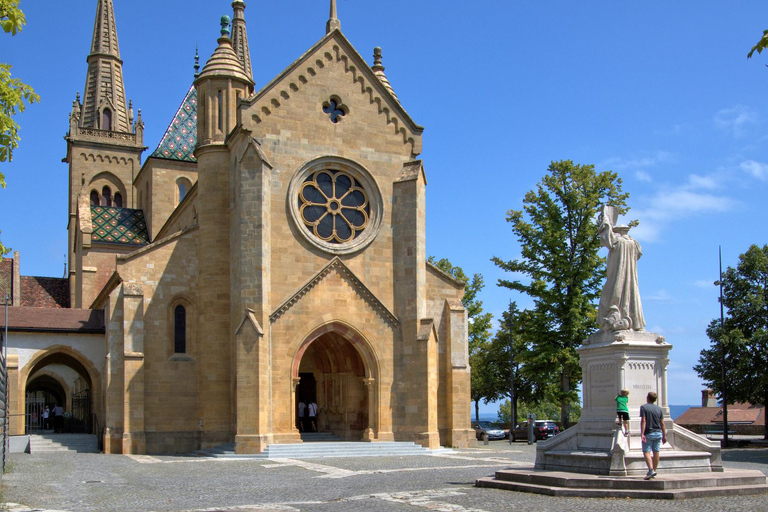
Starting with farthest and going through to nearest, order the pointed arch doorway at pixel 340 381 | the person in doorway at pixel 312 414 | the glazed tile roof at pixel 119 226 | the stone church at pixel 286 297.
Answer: the glazed tile roof at pixel 119 226, the person in doorway at pixel 312 414, the pointed arch doorway at pixel 340 381, the stone church at pixel 286 297

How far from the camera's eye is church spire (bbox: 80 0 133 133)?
190ft

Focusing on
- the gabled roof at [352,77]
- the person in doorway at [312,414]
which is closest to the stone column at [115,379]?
the person in doorway at [312,414]

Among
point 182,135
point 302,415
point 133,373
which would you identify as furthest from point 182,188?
point 133,373

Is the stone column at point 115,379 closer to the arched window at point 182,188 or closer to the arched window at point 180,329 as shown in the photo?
the arched window at point 180,329

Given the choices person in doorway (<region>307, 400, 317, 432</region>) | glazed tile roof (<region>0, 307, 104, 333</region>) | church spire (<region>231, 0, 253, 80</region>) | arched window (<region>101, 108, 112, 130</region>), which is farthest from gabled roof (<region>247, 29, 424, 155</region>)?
arched window (<region>101, 108, 112, 130</region>)

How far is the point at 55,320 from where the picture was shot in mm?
35438

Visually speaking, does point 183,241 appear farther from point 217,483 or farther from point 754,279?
point 754,279

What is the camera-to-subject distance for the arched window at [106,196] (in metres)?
58.0

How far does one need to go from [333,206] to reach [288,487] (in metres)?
16.2

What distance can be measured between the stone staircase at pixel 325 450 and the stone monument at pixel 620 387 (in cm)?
1236

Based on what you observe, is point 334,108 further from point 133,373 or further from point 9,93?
point 9,93

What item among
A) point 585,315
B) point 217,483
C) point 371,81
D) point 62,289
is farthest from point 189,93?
point 217,483

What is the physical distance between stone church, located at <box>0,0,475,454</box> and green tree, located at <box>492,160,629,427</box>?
194 inches

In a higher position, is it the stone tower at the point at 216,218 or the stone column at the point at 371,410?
the stone tower at the point at 216,218
